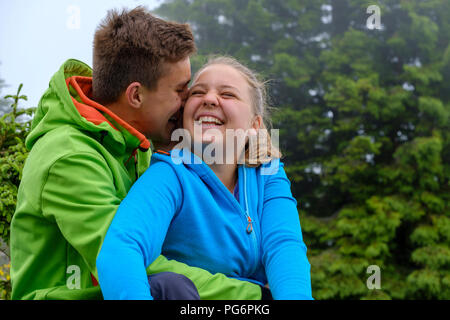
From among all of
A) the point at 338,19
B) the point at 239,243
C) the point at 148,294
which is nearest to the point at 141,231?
the point at 148,294

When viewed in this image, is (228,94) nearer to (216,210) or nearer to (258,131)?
(258,131)

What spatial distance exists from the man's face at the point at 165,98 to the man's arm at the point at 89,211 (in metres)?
0.44

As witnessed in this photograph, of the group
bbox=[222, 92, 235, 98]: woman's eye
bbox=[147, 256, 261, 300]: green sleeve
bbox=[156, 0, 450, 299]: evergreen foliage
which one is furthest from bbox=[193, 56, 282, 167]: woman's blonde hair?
bbox=[156, 0, 450, 299]: evergreen foliage

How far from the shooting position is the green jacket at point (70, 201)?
1.33m

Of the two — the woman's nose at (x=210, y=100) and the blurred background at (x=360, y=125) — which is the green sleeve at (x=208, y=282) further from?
the blurred background at (x=360, y=125)

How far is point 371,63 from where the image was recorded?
961cm

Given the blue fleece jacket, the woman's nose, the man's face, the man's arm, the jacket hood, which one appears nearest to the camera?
the blue fleece jacket

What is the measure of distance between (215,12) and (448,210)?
681cm

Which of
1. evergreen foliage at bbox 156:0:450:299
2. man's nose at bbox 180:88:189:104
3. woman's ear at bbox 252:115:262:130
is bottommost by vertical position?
woman's ear at bbox 252:115:262:130

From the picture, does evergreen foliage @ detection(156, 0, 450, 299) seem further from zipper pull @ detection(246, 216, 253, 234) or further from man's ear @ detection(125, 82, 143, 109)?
zipper pull @ detection(246, 216, 253, 234)

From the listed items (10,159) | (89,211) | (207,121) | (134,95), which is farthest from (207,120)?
(10,159)

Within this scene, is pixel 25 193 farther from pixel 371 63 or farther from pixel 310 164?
pixel 371 63

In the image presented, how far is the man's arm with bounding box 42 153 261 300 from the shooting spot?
131 cm

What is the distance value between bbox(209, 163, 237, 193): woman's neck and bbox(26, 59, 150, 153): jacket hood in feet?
0.90
